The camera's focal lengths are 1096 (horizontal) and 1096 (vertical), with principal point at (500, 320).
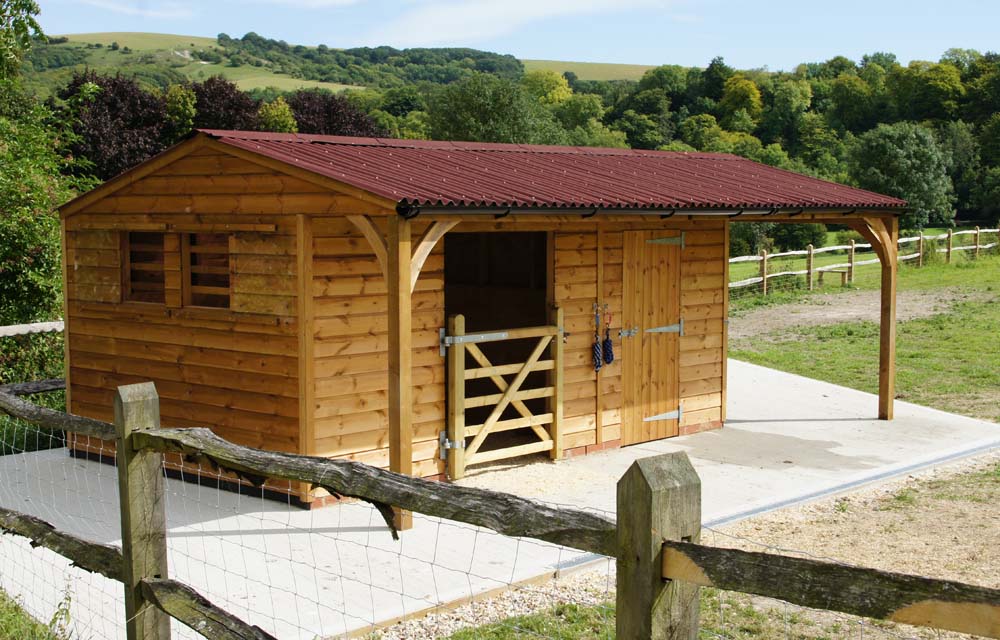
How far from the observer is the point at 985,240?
30047mm

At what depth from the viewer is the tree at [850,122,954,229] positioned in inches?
1745

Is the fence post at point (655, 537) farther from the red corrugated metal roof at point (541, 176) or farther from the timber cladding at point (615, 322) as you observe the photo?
the timber cladding at point (615, 322)

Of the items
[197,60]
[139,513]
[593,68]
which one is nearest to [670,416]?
[139,513]

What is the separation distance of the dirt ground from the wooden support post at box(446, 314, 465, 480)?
400 inches

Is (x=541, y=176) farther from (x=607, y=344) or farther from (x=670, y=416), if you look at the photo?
(x=670, y=416)

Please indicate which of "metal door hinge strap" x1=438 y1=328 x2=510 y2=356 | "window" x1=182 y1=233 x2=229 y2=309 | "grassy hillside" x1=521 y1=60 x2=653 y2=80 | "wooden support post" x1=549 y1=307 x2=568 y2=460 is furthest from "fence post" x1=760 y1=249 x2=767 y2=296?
"grassy hillside" x1=521 y1=60 x2=653 y2=80

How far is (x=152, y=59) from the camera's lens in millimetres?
113062

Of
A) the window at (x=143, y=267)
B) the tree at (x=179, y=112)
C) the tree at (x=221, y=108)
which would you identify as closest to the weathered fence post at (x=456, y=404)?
the window at (x=143, y=267)

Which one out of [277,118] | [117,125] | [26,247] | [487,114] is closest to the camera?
[26,247]

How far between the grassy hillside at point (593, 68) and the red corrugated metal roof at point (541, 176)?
5045 inches

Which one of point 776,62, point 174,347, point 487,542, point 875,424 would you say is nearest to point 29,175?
point 174,347

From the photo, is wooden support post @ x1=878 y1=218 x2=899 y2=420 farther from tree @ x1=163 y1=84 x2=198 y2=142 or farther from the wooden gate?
tree @ x1=163 y1=84 x2=198 y2=142

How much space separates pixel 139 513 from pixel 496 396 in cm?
575

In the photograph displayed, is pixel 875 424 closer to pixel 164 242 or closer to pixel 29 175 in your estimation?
pixel 164 242
